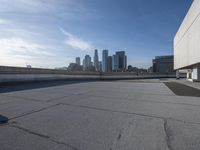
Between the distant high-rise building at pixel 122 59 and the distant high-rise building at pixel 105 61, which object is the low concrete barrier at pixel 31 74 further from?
the distant high-rise building at pixel 122 59

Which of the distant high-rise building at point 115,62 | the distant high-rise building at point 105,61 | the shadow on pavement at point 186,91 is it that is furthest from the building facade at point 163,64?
the shadow on pavement at point 186,91

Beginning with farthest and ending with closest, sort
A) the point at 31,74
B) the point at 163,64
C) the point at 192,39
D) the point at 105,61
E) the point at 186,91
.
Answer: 1. the point at 105,61
2. the point at 163,64
3. the point at 31,74
4. the point at 192,39
5. the point at 186,91

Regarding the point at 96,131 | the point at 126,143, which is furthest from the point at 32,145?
the point at 126,143

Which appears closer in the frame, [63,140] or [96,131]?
[63,140]

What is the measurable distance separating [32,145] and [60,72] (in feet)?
86.3

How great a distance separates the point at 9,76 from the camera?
58.5 feet

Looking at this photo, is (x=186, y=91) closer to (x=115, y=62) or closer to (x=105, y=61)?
(x=105, y=61)

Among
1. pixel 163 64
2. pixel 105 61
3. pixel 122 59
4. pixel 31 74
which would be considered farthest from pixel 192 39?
pixel 122 59

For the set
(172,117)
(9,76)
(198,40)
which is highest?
(198,40)

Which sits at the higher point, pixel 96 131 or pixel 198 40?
pixel 198 40

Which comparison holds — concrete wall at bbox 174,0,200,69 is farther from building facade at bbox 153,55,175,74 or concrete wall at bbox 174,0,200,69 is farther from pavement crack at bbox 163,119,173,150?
building facade at bbox 153,55,175,74

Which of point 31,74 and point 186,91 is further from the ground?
point 31,74

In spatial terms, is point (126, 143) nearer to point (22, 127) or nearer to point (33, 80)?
point (22, 127)

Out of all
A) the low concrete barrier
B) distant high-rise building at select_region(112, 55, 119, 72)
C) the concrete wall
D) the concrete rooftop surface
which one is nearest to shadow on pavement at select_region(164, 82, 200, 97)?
the concrete wall
